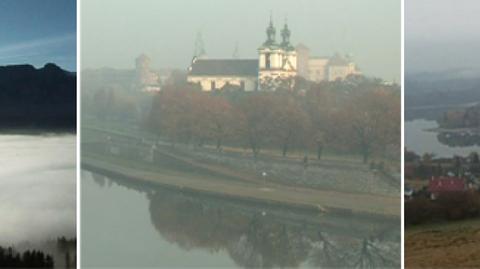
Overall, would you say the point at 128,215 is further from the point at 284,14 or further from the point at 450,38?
the point at 450,38

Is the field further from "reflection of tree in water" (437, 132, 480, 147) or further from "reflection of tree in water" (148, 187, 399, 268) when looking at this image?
"reflection of tree in water" (437, 132, 480, 147)

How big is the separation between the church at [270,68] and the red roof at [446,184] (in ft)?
3.53

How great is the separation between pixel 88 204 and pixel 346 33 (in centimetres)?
254

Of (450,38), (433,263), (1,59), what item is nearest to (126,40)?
(1,59)

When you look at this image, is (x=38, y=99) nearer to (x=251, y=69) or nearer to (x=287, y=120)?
(x=251, y=69)

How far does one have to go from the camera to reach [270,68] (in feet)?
18.9

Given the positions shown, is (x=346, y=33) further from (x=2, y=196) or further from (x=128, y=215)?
(x=2, y=196)

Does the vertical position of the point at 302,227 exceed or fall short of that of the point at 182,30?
it falls short

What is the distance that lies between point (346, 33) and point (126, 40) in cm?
181

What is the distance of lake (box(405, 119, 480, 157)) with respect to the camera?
5605 millimetres

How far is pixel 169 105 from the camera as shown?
19.2 feet

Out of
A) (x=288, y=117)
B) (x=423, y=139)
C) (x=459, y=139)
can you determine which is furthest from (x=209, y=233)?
(x=459, y=139)

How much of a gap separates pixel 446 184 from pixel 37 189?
3.34 m

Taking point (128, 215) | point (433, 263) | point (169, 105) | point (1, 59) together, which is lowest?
point (433, 263)
